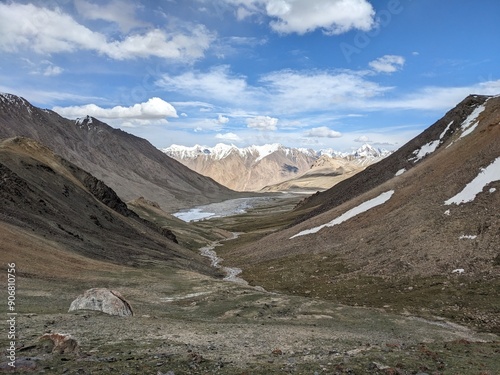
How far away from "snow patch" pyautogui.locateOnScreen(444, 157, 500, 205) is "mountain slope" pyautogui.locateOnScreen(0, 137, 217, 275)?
45.2 metres

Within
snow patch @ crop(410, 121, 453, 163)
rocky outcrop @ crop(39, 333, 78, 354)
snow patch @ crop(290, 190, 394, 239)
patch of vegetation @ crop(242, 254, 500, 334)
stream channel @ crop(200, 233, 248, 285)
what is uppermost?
snow patch @ crop(410, 121, 453, 163)

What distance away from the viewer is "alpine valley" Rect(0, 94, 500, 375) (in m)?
18.6

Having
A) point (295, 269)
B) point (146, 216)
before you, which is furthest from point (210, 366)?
point (146, 216)

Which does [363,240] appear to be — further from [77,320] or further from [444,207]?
[77,320]

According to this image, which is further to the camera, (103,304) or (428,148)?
(428,148)

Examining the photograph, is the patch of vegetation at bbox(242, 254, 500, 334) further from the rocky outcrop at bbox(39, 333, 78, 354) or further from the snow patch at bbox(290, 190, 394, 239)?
the rocky outcrop at bbox(39, 333, 78, 354)

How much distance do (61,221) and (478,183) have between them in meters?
71.6

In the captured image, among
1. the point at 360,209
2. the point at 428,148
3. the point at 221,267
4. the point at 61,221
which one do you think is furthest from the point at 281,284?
the point at 428,148

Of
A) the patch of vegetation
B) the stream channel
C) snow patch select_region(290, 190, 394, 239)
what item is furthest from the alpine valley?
the stream channel

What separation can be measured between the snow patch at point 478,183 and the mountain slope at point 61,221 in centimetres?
4523

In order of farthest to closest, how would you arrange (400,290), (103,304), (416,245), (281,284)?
(281,284) → (416,245) → (400,290) → (103,304)

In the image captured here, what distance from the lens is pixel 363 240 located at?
2670 inches

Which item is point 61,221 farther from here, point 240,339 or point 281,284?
point 240,339

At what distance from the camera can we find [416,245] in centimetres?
5516
